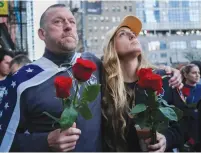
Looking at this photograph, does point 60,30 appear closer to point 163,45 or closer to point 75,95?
point 75,95

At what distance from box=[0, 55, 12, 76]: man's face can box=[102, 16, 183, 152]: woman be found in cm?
271

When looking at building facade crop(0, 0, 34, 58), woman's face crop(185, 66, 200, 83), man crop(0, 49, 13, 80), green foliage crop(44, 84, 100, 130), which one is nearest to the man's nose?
green foliage crop(44, 84, 100, 130)

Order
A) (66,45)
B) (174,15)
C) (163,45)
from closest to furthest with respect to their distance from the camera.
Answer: (66,45) → (163,45) → (174,15)

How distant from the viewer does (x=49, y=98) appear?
2348 mm

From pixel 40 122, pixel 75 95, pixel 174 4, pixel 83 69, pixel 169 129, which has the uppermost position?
pixel 174 4

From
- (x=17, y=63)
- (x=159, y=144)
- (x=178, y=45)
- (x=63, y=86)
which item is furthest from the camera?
(x=178, y=45)

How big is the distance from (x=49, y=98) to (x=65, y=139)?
1.54 ft

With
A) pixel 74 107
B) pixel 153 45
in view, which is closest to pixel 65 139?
pixel 74 107

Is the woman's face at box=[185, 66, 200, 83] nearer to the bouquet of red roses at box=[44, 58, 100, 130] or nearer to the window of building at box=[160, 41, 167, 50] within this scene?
the bouquet of red roses at box=[44, 58, 100, 130]

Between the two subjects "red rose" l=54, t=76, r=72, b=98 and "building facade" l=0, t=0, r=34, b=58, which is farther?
"building facade" l=0, t=0, r=34, b=58

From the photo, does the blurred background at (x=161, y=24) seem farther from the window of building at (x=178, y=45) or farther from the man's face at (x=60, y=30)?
the man's face at (x=60, y=30)

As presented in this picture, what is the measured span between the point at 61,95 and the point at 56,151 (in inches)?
14.6

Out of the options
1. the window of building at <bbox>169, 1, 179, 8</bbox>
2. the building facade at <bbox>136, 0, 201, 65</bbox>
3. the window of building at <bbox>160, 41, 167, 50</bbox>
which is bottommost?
the window of building at <bbox>160, 41, 167, 50</bbox>

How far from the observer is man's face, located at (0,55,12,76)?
17.2ft
